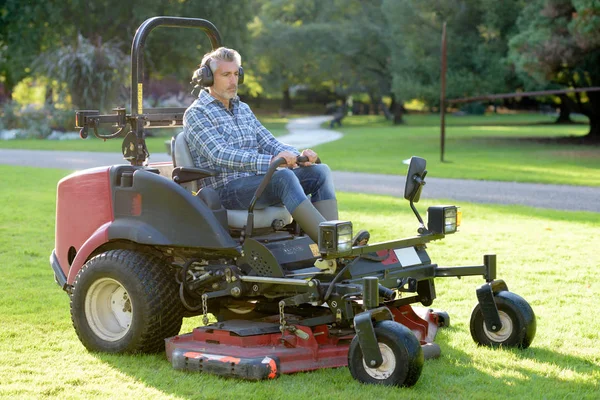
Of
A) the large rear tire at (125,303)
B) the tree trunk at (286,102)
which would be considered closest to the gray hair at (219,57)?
the large rear tire at (125,303)

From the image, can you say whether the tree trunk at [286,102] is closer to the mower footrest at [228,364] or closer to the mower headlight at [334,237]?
the mower footrest at [228,364]

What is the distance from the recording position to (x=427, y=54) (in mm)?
32938

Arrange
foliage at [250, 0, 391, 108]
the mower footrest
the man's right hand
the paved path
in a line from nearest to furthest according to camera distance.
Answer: the mower footrest → the man's right hand → the paved path → foliage at [250, 0, 391, 108]

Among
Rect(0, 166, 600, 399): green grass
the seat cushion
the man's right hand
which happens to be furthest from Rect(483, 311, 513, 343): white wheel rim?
the man's right hand

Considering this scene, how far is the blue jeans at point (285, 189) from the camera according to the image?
17.6 feet

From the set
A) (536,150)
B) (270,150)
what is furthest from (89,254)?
(536,150)

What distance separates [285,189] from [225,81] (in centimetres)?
90

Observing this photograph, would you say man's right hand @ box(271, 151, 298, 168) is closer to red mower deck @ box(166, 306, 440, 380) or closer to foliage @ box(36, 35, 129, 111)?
red mower deck @ box(166, 306, 440, 380)

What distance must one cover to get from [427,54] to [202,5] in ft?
33.9

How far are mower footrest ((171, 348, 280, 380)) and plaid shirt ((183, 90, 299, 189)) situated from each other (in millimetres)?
1093

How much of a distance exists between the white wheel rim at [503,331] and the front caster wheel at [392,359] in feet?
3.31

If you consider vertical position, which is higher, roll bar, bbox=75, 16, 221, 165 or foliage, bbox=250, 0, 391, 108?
foliage, bbox=250, 0, 391, 108

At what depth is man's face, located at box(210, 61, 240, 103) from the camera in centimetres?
586

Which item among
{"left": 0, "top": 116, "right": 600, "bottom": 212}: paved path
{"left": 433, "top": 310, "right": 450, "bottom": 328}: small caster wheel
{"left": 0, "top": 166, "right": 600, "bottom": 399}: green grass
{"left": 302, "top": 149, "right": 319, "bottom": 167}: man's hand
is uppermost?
{"left": 302, "top": 149, "right": 319, "bottom": 167}: man's hand
